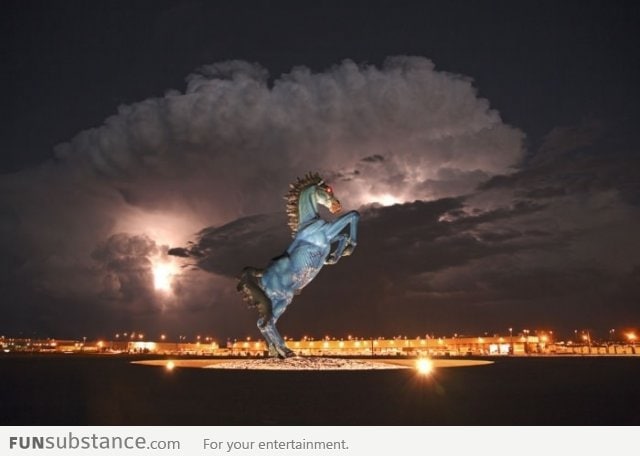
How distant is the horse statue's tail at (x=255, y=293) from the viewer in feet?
66.7

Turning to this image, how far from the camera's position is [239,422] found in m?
10.1

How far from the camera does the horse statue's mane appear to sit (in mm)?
21703

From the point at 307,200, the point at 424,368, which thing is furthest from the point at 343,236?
the point at 424,368

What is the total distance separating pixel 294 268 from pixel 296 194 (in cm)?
323

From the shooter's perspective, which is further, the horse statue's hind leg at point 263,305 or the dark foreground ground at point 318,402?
the horse statue's hind leg at point 263,305

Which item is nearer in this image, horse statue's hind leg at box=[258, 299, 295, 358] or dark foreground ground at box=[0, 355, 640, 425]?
dark foreground ground at box=[0, 355, 640, 425]

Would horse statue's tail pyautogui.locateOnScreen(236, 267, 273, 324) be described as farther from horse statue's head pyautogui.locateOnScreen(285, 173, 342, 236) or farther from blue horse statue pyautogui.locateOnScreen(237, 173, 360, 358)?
horse statue's head pyautogui.locateOnScreen(285, 173, 342, 236)

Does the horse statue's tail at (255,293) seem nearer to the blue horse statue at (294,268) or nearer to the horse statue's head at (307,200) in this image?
the blue horse statue at (294,268)

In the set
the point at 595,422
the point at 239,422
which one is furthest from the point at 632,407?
the point at 239,422

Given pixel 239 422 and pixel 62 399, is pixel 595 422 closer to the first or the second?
pixel 239 422

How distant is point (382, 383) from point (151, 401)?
268 inches

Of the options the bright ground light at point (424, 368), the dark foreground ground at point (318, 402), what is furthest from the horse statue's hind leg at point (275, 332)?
the bright ground light at point (424, 368)

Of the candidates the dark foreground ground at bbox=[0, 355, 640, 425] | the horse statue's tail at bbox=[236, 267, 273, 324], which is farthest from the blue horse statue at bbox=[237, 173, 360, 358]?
the dark foreground ground at bbox=[0, 355, 640, 425]

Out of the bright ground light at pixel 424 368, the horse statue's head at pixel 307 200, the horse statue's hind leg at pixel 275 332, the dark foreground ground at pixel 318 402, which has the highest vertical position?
the horse statue's head at pixel 307 200
